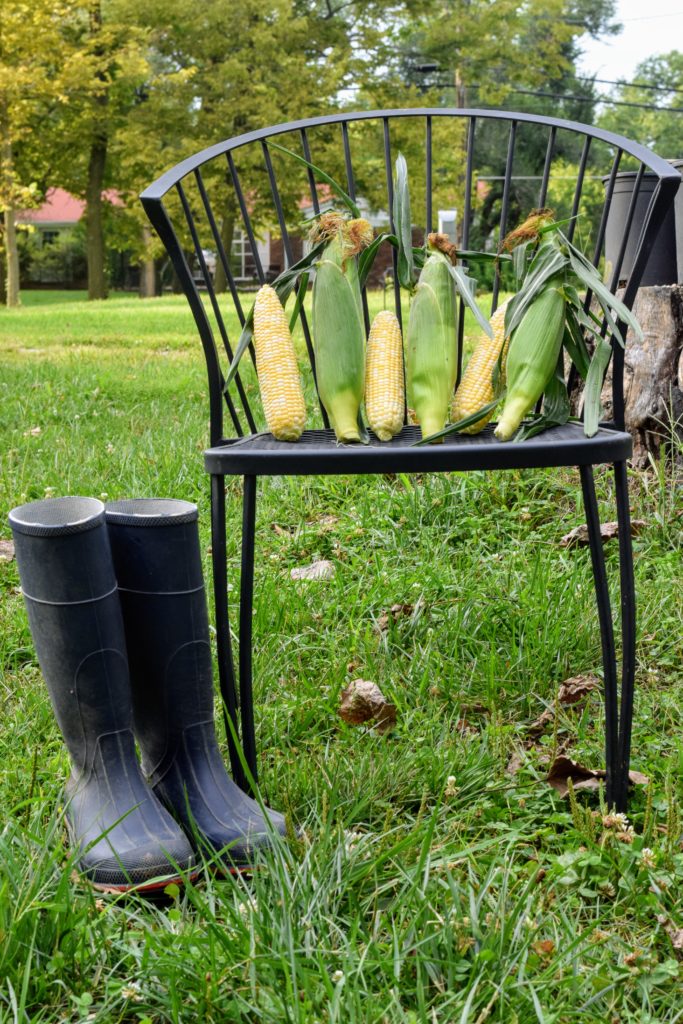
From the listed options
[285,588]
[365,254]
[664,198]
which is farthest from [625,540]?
[285,588]

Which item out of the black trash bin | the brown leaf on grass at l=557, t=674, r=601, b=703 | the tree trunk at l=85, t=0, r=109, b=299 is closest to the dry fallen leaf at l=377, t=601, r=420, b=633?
the brown leaf on grass at l=557, t=674, r=601, b=703

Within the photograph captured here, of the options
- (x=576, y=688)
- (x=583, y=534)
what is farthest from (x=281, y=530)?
(x=576, y=688)

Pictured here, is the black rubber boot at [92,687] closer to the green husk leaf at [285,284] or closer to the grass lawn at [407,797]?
the grass lawn at [407,797]

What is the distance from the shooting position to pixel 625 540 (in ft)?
5.25

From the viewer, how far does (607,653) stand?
1.67m

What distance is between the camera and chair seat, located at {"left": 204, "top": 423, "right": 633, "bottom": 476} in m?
1.41

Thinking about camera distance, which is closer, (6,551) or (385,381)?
(385,381)

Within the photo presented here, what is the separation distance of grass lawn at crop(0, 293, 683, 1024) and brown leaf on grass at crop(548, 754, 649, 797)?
23mm

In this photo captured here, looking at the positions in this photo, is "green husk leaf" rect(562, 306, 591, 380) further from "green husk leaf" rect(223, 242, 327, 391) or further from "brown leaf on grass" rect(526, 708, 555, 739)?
"brown leaf on grass" rect(526, 708, 555, 739)

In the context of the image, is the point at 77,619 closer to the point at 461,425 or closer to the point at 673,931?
the point at 461,425

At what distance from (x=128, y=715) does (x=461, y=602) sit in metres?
1.01

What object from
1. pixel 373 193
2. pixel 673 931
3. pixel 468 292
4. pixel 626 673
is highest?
pixel 373 193

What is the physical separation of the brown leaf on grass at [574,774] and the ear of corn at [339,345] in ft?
2.27

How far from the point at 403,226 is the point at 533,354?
0.32 meters
